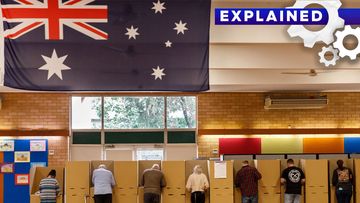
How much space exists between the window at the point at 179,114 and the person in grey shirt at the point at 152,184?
5699 mm

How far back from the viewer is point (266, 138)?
19.6 meters

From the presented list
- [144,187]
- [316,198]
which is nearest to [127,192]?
[144,187]

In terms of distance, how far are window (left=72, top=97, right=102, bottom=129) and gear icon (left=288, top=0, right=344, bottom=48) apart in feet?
34.0

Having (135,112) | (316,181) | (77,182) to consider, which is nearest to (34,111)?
(135,112)

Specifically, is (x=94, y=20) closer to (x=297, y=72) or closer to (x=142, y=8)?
(x=142, y=8)

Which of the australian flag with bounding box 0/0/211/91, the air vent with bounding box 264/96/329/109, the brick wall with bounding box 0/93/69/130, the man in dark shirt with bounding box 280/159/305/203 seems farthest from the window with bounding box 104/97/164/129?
the australian flag with bounding box 0/0/211/91

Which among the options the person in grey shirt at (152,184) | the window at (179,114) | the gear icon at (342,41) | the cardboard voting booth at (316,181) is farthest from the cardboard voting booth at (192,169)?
the gear icon at (342,41)

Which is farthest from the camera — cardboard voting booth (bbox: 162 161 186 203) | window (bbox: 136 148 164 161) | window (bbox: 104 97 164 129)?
window (bbox: 136 148 164 161)

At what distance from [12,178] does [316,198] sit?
377 inches

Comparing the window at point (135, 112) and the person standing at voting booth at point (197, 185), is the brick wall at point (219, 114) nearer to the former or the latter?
the window at point (135, 112)

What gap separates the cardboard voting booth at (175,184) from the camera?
1413 cm

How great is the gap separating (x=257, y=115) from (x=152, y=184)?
22.4 feet

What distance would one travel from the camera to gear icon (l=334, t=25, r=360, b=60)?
32.4 ft

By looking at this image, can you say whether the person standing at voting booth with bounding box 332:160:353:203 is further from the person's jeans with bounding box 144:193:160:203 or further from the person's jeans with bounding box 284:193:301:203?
the person's jeans with bounding box 144:193:160:203
